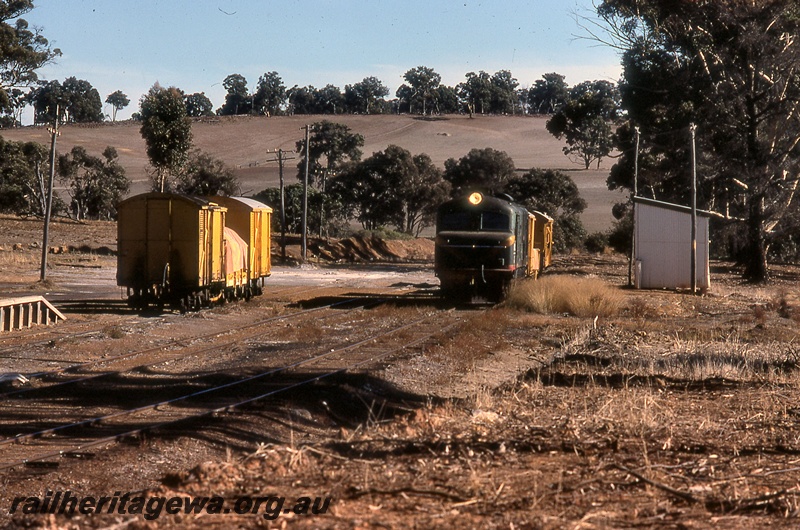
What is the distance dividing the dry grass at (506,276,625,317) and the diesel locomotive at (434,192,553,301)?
1.61ft

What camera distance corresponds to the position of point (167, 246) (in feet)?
80.5

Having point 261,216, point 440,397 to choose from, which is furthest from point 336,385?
point 261,216

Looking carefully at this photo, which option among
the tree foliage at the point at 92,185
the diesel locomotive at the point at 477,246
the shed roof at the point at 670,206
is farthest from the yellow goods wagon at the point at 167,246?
the tree foliage at the point at 92,185

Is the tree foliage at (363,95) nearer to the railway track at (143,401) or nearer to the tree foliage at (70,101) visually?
the tree foliage at (70,101)

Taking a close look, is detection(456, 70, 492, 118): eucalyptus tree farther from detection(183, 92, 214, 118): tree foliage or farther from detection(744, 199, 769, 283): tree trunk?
detection(744, 199, 769, 283): tree trunk

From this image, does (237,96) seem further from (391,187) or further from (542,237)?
(542,237)

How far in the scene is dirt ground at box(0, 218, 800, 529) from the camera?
229 inches

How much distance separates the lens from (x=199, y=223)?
24016 millimetres

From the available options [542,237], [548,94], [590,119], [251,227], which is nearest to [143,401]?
[251,227]

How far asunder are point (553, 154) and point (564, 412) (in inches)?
4076

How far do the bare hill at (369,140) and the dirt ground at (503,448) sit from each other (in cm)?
7131

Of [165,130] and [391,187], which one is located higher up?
[165,130]

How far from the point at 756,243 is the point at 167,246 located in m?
26.8

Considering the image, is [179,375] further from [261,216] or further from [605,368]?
[261,216]
